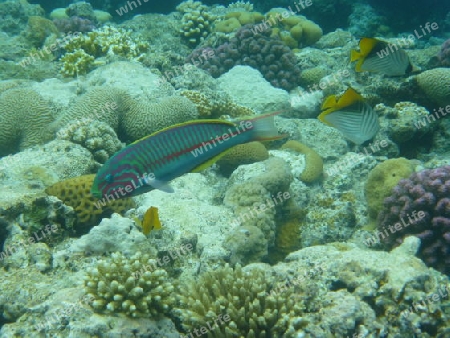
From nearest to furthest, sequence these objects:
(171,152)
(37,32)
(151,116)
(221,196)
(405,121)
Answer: (171,152) < (221,196) < (151,116) < (405,121) < (37,32)

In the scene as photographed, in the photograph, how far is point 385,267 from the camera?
308 cm

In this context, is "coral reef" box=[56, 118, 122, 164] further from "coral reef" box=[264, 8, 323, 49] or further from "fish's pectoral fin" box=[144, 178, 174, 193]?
"coral reef" box=[264, 8, 323, 49]

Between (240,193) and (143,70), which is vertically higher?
(143,70)

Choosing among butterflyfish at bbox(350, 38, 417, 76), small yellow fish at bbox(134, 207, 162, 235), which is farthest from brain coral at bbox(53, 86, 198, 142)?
butterflyfish at bbox(350, 38, 417, 76)

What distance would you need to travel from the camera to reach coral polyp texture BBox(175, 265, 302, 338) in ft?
8.82

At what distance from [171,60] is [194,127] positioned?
738cm

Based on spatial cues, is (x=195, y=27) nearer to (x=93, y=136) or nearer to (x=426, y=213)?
(x=93, y=136)

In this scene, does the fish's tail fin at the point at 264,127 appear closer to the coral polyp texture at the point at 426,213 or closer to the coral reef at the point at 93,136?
the coral polyp texture at the point at 426,213

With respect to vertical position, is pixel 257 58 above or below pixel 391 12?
above

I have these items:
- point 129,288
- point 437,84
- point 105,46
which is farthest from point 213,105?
point 129,288

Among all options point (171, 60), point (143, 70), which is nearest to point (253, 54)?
point (171, 60)

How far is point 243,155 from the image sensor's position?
621 cm

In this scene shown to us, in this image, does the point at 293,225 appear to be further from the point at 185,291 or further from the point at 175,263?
the point at 185,291

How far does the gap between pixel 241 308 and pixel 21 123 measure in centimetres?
514
